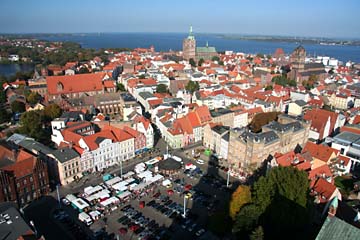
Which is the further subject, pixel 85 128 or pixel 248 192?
pixel 85 128

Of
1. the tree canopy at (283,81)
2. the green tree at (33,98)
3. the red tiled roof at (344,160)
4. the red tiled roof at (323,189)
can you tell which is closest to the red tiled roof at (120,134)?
the red tiled roof at (323,189)

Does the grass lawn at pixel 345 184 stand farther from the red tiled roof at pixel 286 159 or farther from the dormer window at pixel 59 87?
the dormer window at pixel 59 87

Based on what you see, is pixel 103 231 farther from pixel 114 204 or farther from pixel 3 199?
pixel 3 199

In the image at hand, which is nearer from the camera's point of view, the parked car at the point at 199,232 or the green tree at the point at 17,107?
the parked car at the point at 199,232

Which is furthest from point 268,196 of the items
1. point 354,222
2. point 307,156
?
point 307,156

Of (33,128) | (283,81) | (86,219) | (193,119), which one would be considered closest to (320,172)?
(193,119)

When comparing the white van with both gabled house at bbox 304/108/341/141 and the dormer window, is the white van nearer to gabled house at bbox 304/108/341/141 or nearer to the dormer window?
gabled house at bbox 304/108/341/141
